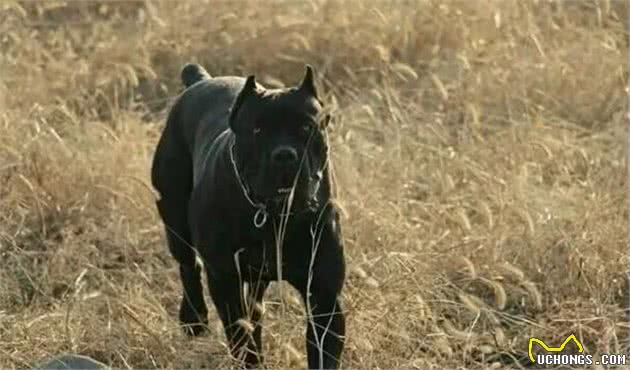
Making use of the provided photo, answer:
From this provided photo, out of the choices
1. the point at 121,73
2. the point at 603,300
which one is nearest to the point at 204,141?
the point at 603,300

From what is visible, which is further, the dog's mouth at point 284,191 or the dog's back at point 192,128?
the dog's back at point 192,128

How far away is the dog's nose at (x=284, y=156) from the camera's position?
177 inches

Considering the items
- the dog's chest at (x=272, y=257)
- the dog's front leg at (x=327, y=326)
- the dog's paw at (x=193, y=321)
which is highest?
the dog's chest at (x=272, y=257)

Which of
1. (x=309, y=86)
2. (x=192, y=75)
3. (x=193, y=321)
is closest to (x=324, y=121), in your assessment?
(x=309, y=86)

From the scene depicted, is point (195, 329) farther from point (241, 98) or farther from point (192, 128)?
point (241, 98)

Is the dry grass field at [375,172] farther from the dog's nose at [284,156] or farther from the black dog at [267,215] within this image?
the dog's nose at [284,156]

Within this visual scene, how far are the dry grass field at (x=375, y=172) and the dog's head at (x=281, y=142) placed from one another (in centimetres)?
72

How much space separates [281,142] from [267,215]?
1.04 feet

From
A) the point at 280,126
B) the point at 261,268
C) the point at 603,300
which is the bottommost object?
the point at 603,300

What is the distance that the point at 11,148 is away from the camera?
7.32 metres

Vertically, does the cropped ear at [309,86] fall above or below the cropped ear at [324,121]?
above

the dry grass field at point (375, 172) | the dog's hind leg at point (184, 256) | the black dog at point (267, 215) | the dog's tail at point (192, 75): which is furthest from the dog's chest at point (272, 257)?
the dog's tail at point (192, 75)

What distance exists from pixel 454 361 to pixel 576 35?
14.6 feet

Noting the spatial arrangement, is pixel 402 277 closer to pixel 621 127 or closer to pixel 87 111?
pixel 621 127
